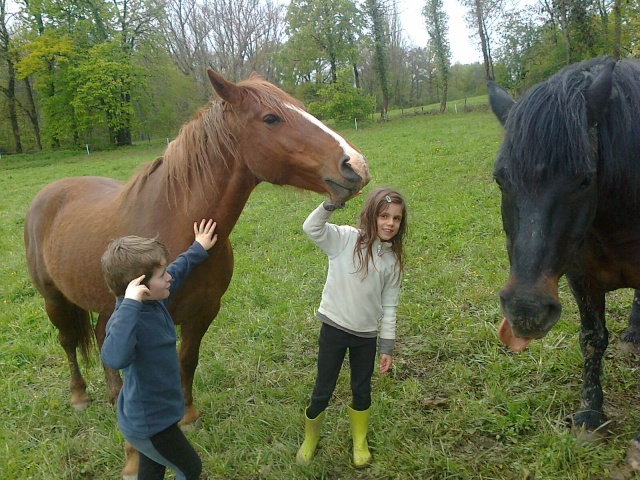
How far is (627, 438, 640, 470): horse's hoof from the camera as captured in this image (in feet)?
7.04

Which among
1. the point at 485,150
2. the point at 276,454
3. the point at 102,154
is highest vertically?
the point at 102,154

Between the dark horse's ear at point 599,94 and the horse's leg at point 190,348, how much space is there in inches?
88.3

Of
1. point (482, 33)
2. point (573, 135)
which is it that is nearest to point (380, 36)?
point (482, 33)

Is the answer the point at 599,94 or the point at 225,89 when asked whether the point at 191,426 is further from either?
the point at 599,94

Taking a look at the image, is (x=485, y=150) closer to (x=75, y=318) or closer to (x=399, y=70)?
(x=75, y=318)

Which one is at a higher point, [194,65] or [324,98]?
[194,65]

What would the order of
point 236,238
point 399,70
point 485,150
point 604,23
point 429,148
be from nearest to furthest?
point 236,238, point 485,150, point 429,148, point 604,23, point 399,70

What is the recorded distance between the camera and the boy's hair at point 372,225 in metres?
2.30

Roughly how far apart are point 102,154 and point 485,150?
22759 mm

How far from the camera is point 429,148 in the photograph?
1333 cm

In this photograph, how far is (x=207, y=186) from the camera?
7.95 ft

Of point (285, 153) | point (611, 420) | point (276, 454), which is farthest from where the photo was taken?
point (276, 454)

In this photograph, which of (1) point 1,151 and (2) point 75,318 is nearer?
(2) point 75,318

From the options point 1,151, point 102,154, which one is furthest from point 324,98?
point 1,151
